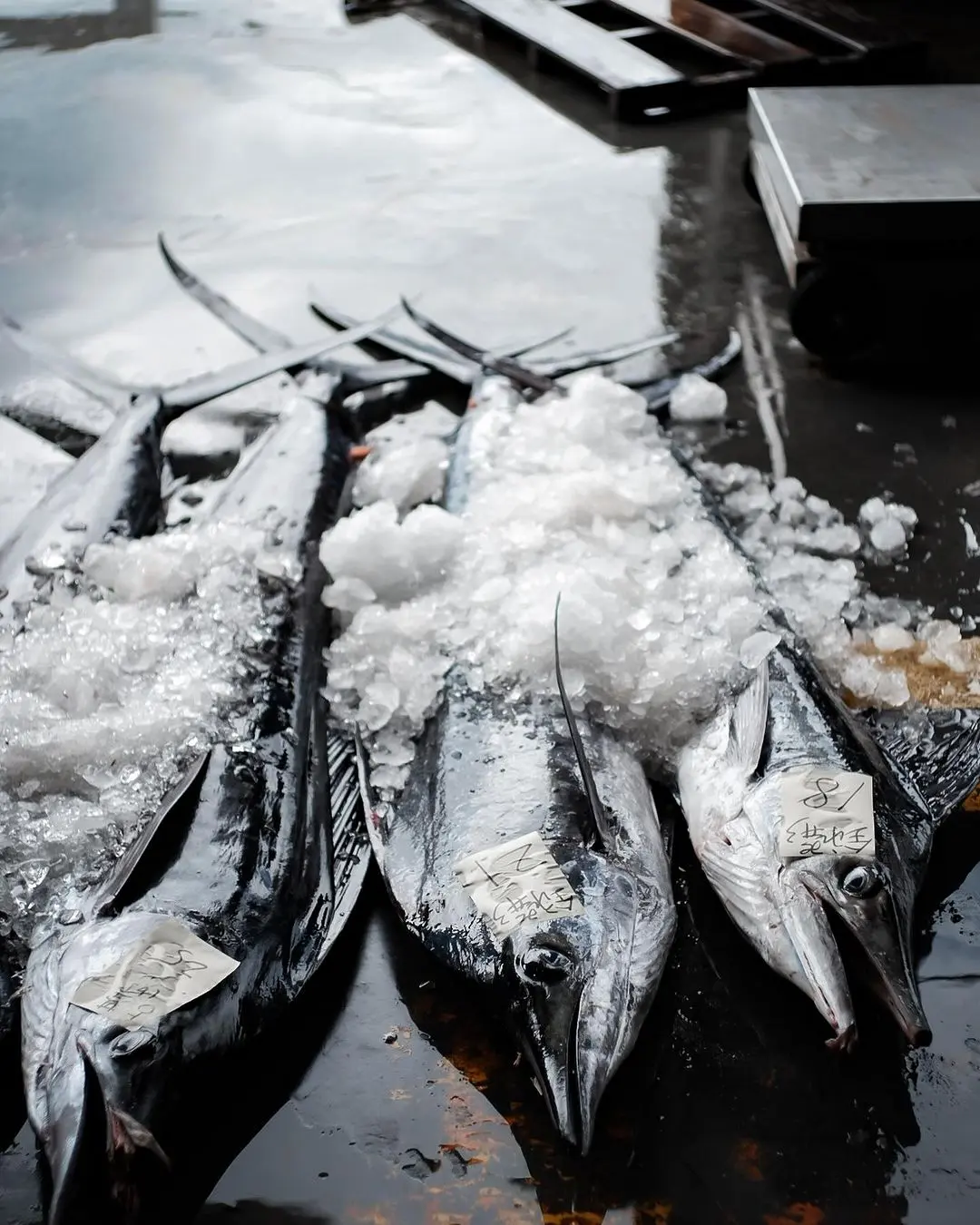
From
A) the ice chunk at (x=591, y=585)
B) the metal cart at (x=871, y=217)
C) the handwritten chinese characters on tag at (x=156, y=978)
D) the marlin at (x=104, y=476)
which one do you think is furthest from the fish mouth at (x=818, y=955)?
the metal cart at (x=871, y=217)

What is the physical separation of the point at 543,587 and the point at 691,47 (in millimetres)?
6209

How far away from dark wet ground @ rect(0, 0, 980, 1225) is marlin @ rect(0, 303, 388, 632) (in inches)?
17.5

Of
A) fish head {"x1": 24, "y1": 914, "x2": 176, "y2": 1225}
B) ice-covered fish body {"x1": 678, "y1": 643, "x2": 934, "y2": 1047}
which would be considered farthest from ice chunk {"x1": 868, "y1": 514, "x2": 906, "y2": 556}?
fish head {"x1": 24, "y1": 914, "x2": 176, "y2": 1225}

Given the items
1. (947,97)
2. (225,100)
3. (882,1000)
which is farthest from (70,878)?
(225,100)

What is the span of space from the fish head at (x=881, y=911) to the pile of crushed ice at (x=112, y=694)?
Answer: 1.28 m

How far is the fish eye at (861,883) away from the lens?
6.63 feet

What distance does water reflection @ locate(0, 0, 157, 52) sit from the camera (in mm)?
7973

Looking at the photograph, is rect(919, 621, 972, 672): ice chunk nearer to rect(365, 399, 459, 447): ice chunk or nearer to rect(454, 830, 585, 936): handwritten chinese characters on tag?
rect(454, 830, 585, 936): handwritten chinese characters on tag

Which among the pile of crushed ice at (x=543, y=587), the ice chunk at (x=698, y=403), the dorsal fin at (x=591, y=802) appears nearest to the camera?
the dorsal fin at (x=591, y=802)

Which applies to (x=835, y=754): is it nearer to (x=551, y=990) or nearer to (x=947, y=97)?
(x=551, y=990)

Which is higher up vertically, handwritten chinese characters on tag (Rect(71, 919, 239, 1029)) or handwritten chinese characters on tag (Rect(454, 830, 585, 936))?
handwritten chinese characters on tag (Rect(71, 919, 239, 1029))

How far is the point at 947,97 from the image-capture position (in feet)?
16.3

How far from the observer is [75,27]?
827 cm

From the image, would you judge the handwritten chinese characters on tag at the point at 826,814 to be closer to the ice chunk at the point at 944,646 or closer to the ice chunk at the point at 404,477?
the ice chunk at the point at 944,646
